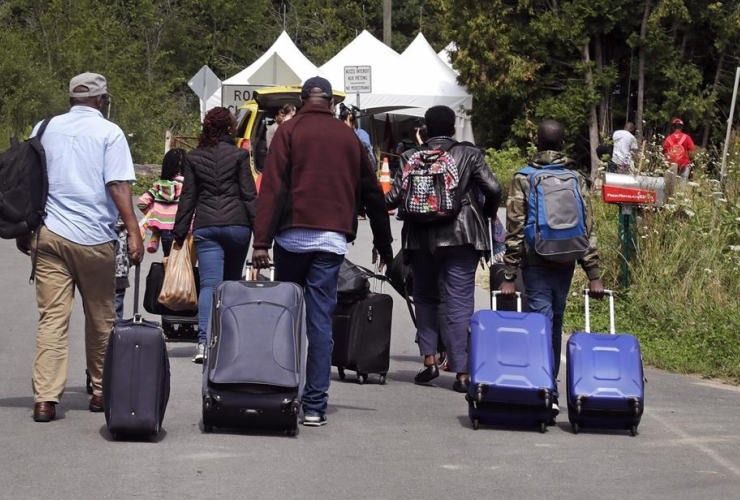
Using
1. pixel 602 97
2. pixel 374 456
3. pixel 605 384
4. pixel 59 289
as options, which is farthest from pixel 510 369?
pixel 602 97

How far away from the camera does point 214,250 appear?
10148 mm

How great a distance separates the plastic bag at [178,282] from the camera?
10.6 meters

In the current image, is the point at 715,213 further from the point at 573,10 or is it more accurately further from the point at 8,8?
the point at 8,8

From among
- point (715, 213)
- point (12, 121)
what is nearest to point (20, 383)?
point (715, 213)

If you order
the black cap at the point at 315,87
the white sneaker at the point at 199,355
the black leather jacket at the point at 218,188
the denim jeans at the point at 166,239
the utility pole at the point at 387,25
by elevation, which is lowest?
the white sneaker at the point at 199,355

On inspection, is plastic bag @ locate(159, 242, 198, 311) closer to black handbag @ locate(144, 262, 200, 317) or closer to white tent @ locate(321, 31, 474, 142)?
black handbag @ locate(144, 262, 200, 317)

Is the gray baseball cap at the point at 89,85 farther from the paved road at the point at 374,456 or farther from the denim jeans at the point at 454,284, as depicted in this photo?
the denim jeans at the point at 454,284

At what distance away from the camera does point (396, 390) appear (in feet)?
31.6

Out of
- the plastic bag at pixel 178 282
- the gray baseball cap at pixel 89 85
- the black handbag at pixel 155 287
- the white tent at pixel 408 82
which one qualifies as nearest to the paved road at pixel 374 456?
the plastic bag at pixel 178 282

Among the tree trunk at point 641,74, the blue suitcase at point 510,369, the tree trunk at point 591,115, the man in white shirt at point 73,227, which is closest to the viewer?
the man in white shirt at point 73,227

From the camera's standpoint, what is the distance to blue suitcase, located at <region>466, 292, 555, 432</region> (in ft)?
26.1

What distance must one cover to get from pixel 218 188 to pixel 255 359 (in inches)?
109

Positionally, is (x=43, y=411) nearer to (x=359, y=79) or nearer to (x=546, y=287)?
(x=546, y=287)

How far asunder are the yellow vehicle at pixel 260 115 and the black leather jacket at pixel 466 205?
12.6 m
